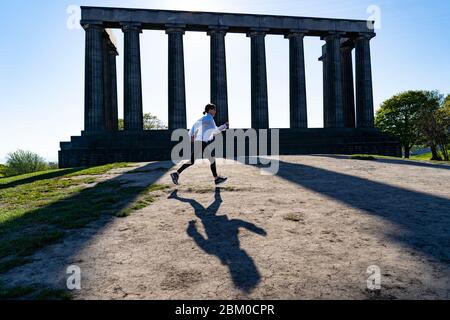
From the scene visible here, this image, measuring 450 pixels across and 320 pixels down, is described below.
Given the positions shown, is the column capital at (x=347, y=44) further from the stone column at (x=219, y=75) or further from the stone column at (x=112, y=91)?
the stone column at (x=112, y=91)

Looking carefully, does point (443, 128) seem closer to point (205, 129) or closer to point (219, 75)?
point (219, 75)

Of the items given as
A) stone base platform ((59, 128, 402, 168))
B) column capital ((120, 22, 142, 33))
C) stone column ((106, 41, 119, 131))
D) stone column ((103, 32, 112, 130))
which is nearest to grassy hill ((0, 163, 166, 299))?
stone base platform ((59, 128, 402, 168))

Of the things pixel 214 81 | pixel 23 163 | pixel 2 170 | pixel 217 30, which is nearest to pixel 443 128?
pixel 214 81

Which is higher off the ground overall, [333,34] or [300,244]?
[333,34]

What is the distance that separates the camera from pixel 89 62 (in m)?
29.7

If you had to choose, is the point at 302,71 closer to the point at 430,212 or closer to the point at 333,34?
the point at 333,34

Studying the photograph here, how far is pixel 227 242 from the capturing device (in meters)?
4.55

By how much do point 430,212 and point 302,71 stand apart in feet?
96.9

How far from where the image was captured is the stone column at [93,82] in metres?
29.3

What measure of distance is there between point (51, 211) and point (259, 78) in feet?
92.9

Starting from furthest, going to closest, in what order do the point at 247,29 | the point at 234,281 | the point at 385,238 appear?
the point at 247,29, the point at 385,238, the point at 234,281

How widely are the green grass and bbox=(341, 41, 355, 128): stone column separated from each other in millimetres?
35332

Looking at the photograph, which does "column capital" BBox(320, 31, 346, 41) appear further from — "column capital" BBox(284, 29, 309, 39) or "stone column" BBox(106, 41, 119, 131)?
"stone column" BBox(106, 41, 119, 131)
